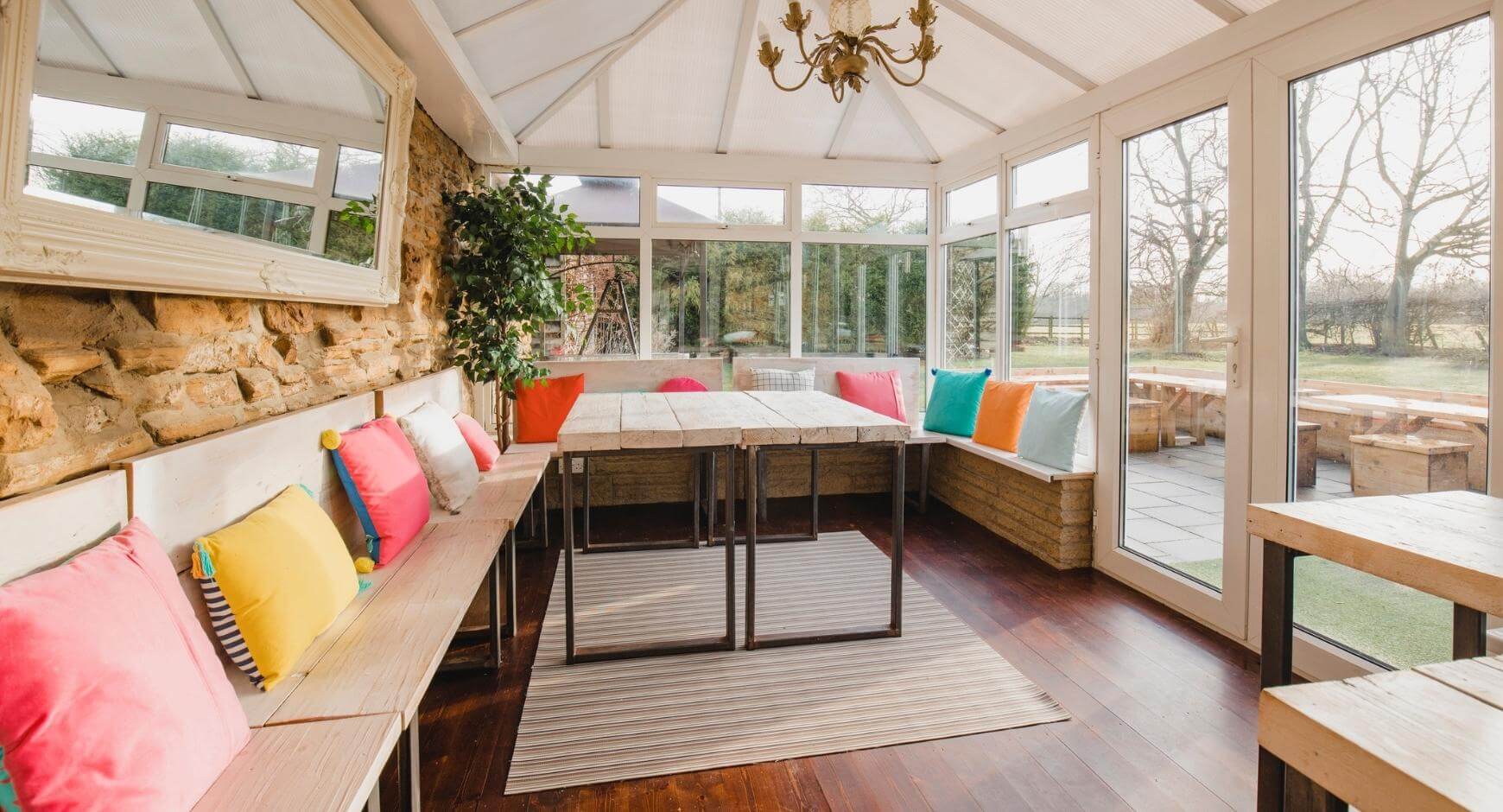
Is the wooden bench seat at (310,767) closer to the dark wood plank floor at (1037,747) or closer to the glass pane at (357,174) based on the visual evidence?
the dark wood plank floor at (1037,747)

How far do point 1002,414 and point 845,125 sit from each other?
2221 mm

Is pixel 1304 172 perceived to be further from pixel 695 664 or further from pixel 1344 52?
pixel 695 664

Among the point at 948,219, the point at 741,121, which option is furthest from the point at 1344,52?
the point at 741,121

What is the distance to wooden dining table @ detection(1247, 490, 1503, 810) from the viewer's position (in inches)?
49.1

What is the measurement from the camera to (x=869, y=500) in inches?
196

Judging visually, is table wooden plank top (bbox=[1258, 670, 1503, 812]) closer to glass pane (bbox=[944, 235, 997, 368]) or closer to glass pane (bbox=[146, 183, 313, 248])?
glass pane (bbox=[146, 183, 313, 248])

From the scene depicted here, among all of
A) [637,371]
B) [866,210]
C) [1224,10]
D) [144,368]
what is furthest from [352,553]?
[866,210]

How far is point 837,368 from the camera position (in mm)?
5191

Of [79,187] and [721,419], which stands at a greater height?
[79,187]

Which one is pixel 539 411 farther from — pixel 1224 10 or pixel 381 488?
pixel 1224 10

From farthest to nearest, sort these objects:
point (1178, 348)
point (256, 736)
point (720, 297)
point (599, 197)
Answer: point (720, 297), point (599, 197), point (1178, 348), point (256, 736)

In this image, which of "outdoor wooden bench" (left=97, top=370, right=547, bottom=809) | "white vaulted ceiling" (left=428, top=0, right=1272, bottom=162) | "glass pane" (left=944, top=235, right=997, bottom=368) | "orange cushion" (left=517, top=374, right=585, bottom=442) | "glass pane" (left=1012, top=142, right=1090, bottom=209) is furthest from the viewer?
"glass pane" (left=944, top=235, right=997, bottom=368)

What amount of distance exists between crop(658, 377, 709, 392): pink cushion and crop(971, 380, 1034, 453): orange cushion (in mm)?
1779

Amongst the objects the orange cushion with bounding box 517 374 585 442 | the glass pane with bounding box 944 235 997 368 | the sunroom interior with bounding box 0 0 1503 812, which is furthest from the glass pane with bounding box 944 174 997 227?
the orange cushion with bounding box 517 374 585 442
